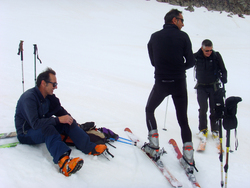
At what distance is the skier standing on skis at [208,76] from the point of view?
4.31 metres

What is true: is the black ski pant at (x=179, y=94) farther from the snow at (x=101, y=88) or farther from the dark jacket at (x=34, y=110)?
the dark jacket at (x=34, y=110)

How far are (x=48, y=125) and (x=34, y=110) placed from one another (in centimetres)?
27

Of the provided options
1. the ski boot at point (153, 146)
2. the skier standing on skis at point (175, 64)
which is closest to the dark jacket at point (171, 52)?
the skier standing on skis at point (175, 64)

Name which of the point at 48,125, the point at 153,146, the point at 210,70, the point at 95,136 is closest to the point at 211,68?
the point at 210,70

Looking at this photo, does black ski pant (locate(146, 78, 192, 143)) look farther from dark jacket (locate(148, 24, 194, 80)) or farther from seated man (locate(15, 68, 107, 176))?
seated man (locate(15, 68, 107, 176))

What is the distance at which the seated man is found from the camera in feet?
8.41

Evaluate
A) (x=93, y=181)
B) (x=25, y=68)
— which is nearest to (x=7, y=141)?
(x=93, y=181)

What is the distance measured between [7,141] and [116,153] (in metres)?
1.67

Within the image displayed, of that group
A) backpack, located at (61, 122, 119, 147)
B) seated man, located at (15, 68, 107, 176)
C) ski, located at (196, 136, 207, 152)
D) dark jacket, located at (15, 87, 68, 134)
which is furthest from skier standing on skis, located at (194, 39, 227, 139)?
dark jacket, located at (15, 87, 68, 134)

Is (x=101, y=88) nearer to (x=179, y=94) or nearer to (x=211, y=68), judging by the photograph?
(x=211, y=68)

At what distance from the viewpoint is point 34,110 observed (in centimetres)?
272

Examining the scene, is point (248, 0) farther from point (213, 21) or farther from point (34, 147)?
point (34, 147)

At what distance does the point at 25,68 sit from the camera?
8570mm

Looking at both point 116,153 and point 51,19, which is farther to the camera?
point 51,19
